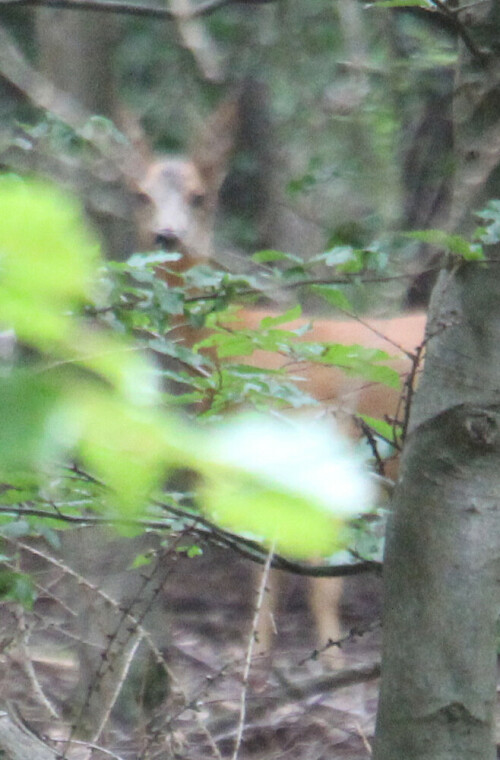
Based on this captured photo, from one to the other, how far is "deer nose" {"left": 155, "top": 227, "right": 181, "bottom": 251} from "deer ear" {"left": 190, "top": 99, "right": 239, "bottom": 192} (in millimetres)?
872

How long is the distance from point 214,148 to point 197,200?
27 cm

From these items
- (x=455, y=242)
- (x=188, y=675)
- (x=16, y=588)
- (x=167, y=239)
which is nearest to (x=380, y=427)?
(x=455, y=242)

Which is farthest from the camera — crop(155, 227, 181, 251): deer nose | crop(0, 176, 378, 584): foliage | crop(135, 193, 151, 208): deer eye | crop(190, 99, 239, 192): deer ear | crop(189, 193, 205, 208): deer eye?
crop(189, 193, 205, 208): deer eye

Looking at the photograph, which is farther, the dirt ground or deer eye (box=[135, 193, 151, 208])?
deer eye (box=[135, 193, 151, 208])

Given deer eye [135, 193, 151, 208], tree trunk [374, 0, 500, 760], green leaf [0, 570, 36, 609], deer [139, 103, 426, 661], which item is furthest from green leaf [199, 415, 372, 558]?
deer eye [135, 193, 151, 208]

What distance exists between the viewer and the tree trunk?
127cm

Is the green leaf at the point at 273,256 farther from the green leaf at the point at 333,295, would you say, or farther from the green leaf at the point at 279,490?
the green leaf at the point at 279,490

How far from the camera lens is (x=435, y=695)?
1276mm

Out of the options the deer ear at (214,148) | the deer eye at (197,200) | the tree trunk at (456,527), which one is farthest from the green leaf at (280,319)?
the deer eye at (197,200)

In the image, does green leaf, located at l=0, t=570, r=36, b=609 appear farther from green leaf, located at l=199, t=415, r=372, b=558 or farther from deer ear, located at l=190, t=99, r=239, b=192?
deer ear, located at l=190, t=99, r=239, b=192

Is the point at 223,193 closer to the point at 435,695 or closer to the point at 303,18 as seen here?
the point at 303,18

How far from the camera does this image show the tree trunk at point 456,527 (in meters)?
1.27

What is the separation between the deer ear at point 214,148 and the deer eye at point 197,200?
0.27ft

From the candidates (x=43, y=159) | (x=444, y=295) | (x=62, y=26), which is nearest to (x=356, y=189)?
(x=62, y=26)
